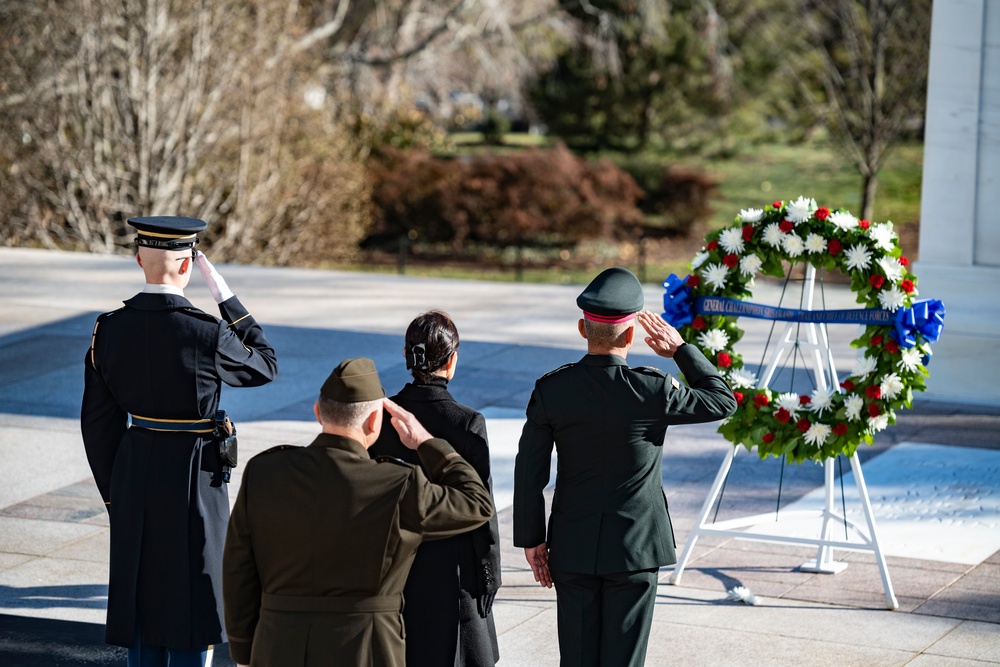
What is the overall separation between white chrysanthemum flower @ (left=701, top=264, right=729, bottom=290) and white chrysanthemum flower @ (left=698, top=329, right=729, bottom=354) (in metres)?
0.21

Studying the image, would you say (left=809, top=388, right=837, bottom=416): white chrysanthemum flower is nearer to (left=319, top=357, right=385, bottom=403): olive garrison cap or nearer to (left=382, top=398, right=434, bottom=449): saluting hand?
(left=382, top=398, right=434, bottom=449): saluting hand

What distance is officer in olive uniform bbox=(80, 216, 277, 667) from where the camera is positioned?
436 centimetres

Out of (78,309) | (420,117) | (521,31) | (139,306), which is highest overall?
(521,31)

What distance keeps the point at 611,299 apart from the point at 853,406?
2.23 meters

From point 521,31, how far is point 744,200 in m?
9.45

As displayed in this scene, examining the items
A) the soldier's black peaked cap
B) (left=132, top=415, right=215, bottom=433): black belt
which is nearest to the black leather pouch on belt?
(left=132, top=415, right=215, bottom=433): black belt

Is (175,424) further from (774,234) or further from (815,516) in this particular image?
(815,516)

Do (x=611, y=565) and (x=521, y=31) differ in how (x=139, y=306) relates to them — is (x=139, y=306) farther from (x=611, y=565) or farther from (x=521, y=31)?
(x=521, y=31)

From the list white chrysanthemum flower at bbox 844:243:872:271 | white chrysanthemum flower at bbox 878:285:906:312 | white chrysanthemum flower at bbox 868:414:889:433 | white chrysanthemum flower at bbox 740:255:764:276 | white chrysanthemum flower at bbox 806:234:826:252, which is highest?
white chrysanthemum flower at bbox 806:234:826:252

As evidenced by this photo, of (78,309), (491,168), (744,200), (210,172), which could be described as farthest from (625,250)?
(78,309)

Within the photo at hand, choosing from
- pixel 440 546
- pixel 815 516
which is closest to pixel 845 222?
pixel 815 516

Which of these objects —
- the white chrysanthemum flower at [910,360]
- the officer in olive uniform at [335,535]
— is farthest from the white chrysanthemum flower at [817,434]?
the officer in olive uniform at [335,535]

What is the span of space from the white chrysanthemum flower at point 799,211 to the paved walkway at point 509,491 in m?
1.69

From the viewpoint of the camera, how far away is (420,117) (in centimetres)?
2559
